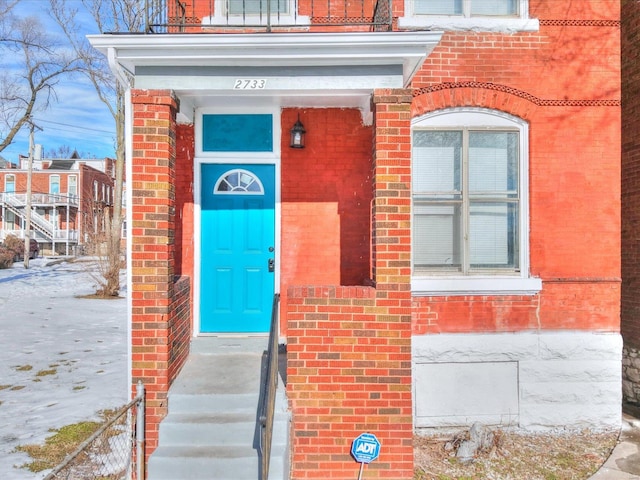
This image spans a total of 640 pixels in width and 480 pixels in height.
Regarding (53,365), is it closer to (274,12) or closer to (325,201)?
(325,201)

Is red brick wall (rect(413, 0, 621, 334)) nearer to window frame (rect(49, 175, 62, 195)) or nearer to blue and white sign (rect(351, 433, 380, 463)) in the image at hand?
blue and white sign (rect(351, 433, 380, 463))

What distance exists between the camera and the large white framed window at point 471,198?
206 inches

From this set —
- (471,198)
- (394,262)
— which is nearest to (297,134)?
(394,262)

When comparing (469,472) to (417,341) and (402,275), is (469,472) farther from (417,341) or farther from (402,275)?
(402,275)

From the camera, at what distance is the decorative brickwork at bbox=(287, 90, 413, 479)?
13.1 ft

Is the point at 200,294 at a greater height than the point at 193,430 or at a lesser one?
greater

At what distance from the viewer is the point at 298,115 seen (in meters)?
5.14

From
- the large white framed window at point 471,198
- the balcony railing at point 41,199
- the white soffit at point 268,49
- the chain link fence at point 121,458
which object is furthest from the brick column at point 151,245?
the balcony railing at point 41,199

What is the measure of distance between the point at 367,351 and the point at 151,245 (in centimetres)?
229

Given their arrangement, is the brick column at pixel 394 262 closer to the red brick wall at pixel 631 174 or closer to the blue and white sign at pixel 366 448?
the blue and white sign at pixel 366 448

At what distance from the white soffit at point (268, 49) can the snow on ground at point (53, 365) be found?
13.0 ft

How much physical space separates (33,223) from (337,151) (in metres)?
40.1

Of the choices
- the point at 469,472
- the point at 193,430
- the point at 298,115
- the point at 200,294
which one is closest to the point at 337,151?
the point at 298,115

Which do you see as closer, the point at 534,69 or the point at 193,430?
the point at 193,430
